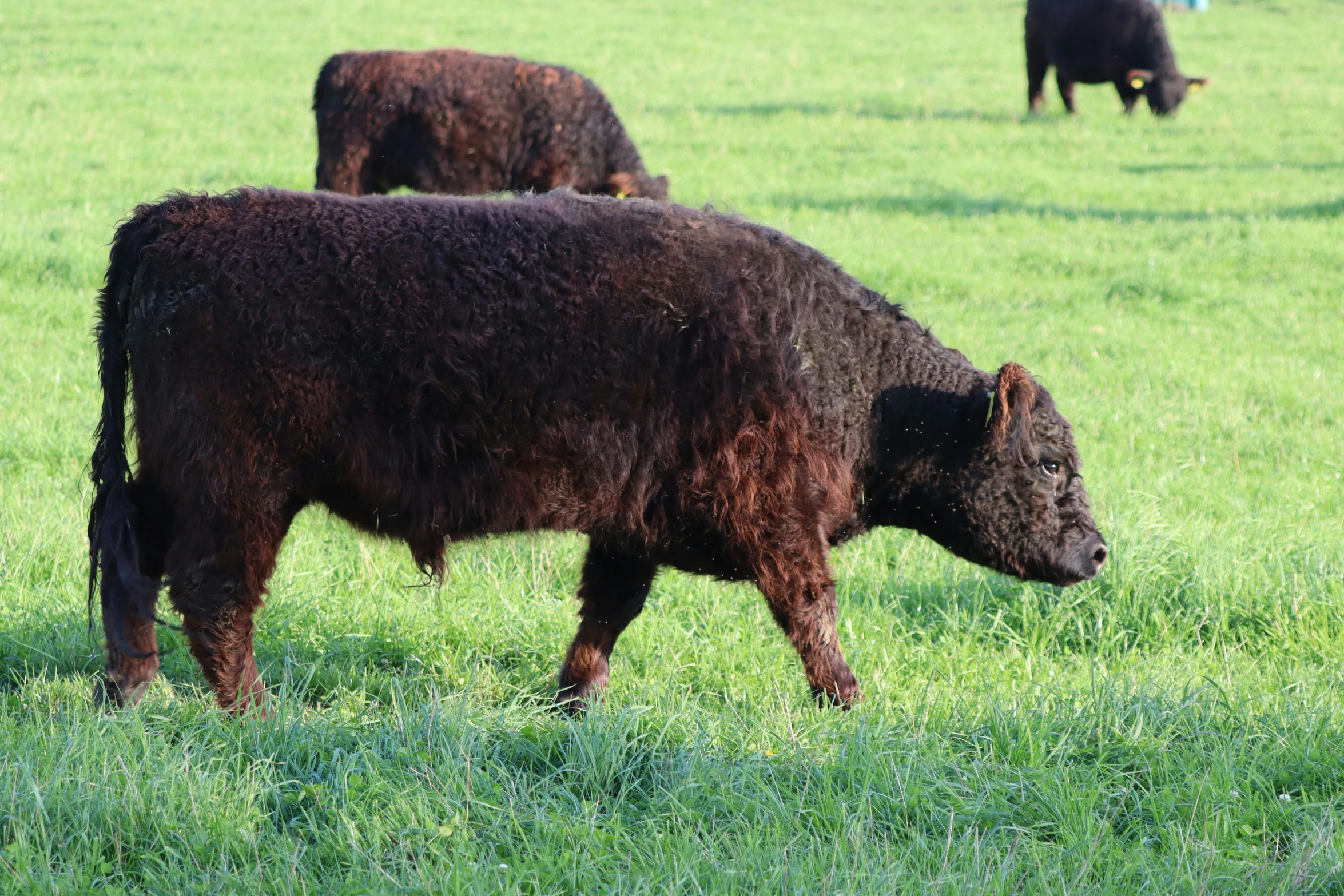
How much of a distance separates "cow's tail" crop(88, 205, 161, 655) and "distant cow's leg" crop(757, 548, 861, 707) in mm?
1952

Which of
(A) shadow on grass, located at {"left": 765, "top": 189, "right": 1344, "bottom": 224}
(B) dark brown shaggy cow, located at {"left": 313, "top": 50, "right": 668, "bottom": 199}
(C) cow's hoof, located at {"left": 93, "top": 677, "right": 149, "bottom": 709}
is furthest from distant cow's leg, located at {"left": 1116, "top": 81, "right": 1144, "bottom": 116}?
(C) cow's hoof, located at {"left": 93, "top": 677, "right": 149, "bottom": 709}

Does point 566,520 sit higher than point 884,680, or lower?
higher

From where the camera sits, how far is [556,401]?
3.96 metres

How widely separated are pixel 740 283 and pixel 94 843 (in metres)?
2.45

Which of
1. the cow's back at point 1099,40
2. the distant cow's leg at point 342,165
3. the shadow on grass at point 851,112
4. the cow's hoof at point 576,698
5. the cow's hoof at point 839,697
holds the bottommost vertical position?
the cow's hoof at point 576,698

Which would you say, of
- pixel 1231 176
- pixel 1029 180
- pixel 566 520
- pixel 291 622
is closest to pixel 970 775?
pixel 566 520

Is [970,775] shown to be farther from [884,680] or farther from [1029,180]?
[1029,180]

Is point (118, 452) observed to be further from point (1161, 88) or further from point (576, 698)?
point (1161, 88)

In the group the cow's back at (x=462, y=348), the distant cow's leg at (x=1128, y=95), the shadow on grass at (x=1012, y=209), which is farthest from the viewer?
the distant cow's leg at (x=1128, y=95)

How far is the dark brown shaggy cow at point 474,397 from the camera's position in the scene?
384cm

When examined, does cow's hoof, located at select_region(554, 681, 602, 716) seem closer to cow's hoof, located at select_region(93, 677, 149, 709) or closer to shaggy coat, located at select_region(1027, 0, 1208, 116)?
cow's hoof, located at select_region(93, 677, 149, 709)

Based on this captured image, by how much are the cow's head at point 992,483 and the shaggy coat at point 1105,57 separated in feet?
53.5

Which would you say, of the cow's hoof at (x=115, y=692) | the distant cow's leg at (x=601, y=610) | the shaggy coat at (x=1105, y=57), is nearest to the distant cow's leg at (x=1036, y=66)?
the shaggy coat at (x=1105, y=57)

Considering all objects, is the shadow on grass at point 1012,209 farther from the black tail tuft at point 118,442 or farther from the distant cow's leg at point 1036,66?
the black tail tuft at point 118,442
